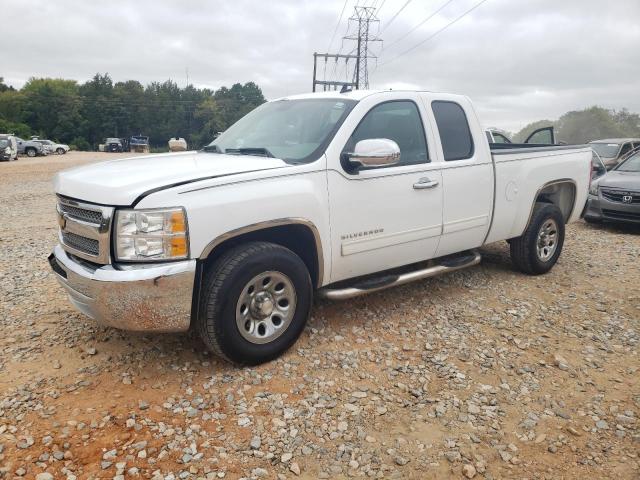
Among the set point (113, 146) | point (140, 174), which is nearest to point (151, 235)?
point (140, 174)

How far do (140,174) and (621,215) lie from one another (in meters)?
8.51

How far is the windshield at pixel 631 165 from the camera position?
30.6ft

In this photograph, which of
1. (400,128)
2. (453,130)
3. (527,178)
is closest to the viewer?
(400,128)

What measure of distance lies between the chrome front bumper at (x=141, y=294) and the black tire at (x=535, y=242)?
389cm

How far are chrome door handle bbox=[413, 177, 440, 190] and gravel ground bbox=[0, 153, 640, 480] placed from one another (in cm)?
116

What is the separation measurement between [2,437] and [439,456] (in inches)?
92.7

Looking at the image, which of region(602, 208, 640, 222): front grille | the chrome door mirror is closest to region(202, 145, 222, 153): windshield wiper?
the chrome door mirror

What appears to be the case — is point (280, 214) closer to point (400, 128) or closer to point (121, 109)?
point (400, 128)

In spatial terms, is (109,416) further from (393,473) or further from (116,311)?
(393,473)

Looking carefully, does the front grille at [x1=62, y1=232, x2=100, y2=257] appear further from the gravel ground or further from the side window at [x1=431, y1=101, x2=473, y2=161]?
the side window at [x1=431, y1=101, x2=473, y2=161]

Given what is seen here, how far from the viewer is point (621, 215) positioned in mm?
8633

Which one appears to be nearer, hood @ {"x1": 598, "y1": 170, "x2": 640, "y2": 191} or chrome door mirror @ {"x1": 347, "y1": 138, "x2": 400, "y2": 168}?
chrome door mirror @ {"x1": 347, "y1": 138, "x2": 400, "y2": 168}

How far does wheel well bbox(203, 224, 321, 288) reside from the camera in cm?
326

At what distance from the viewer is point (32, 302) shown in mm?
4523
